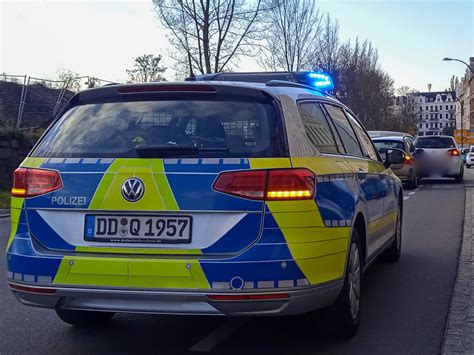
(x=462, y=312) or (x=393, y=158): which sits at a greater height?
(x=393, y=158)

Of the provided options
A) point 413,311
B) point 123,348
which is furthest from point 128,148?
point 413,311

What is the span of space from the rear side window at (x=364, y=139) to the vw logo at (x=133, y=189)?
270 cm

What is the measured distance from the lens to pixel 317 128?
4762mm

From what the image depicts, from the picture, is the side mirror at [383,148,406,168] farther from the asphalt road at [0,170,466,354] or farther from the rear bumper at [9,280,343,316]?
the rear bumper at [9,280,343,316]

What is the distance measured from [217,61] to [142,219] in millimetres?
21139

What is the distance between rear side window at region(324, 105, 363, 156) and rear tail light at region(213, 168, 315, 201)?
1.51 metres

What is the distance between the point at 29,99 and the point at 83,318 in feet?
62.3

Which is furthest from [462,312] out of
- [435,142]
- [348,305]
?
[435,142]

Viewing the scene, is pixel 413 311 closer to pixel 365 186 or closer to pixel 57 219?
pixel 365 186

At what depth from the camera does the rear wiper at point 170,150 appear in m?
4.03

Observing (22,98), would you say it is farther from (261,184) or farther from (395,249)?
(261,184)

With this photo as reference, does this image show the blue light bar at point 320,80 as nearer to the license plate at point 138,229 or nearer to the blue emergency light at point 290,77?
the blue emergency light at point 290,77

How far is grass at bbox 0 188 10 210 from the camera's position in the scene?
15.8 meters

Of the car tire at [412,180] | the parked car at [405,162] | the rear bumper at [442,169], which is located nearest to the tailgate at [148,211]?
the parked car at [405,162]
